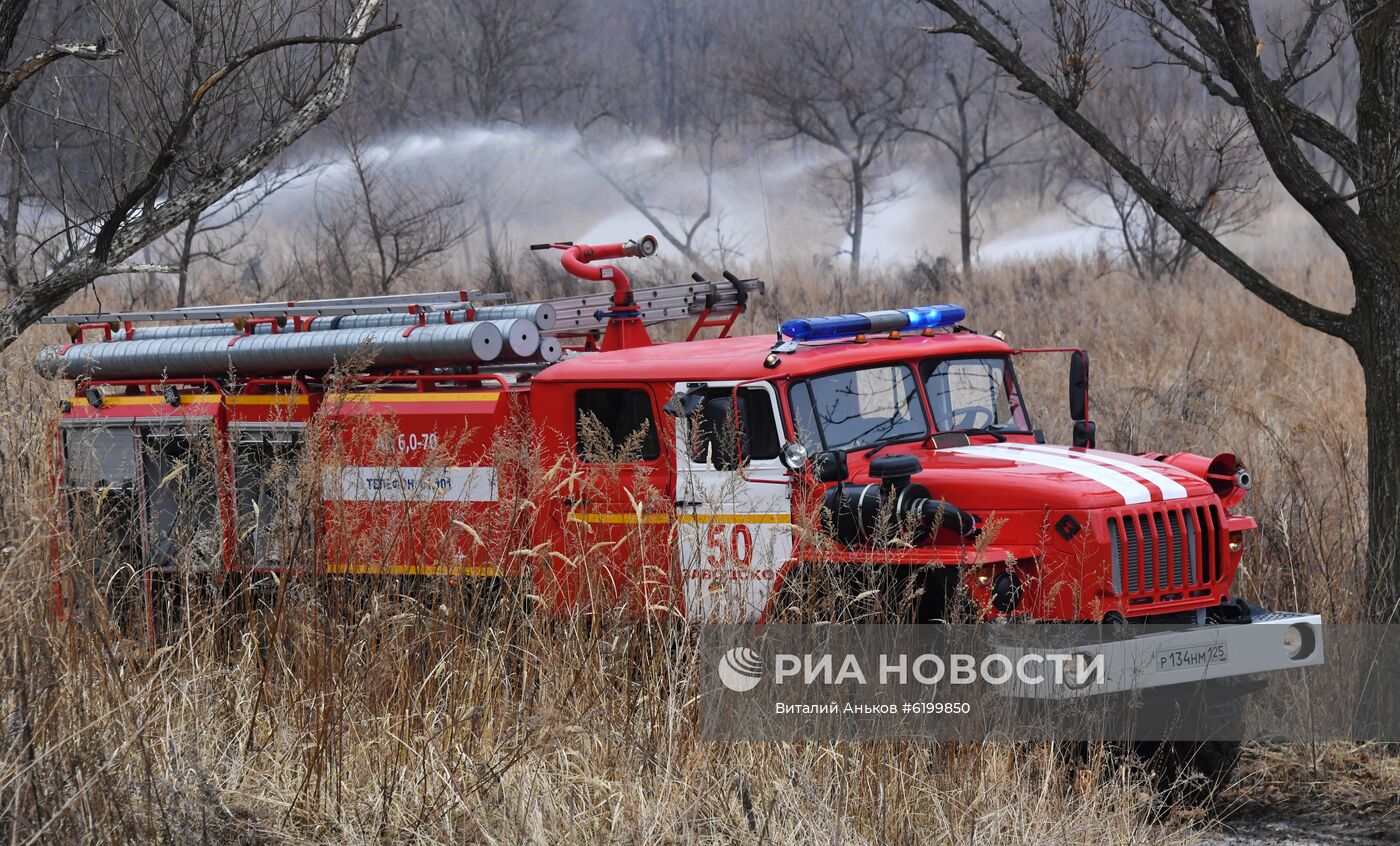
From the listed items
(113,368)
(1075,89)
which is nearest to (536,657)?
(1075,89)

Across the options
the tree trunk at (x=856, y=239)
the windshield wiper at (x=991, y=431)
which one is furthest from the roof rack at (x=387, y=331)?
the tree trunk at (x=856, y=239)

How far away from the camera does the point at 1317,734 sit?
6863 millimetres

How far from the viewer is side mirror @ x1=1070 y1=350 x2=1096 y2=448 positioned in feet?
24.6

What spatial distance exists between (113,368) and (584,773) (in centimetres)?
520

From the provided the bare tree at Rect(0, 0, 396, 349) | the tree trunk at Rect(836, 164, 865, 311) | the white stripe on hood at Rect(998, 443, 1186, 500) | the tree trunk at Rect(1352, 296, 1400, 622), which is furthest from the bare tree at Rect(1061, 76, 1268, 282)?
the bare tree at Rect(0, 0, 396, 349)

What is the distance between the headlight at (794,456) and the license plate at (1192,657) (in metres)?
1.74

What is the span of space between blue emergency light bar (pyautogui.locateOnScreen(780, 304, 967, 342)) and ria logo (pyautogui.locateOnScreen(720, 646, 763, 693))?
2.02 metres

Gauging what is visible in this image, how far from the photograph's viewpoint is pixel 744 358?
274 inches

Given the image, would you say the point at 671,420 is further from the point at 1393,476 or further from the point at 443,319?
the point at 1393,476

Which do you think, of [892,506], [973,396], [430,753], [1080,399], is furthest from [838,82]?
[430,753]

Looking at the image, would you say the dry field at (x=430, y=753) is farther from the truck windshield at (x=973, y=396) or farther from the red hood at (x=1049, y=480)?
the truck windshield at (x=973, y=396)

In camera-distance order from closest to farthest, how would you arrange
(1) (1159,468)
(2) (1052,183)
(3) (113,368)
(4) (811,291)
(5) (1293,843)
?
(5) (1293,843), (1) (1159,468), (3) (113,368), (4) (811,291), (2) (1052,183)

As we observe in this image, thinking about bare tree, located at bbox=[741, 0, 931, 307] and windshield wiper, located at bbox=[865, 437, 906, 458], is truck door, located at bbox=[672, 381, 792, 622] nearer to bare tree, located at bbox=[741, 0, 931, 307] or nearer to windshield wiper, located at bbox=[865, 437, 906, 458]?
windshield wiper, located at bbox=[865, 437, 906, 458]

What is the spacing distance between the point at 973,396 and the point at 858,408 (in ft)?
2.55
